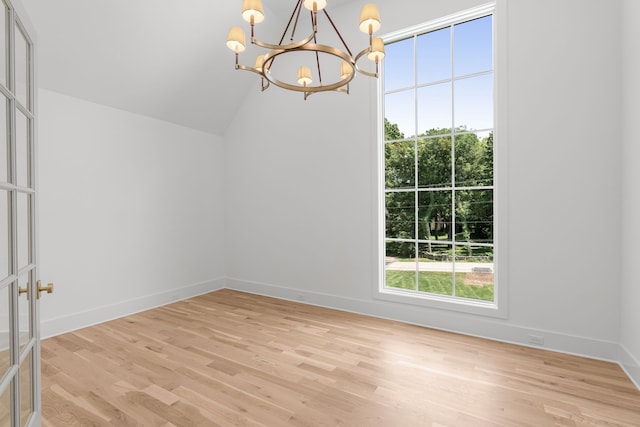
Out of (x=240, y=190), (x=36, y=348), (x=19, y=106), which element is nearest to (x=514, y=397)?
(x=36, y=348)

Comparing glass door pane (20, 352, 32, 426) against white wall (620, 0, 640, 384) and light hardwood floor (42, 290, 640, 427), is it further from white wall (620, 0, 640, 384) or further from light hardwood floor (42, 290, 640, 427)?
white wall (620, 0, 640, 384)

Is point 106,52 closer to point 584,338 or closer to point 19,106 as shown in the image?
point 19,106

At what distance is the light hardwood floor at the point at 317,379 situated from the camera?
6.21ft

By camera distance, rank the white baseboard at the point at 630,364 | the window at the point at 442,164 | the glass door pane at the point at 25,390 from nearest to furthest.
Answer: the glass door pane at the point at 25,390
the white baseboard at the point at 630,364
the window at the point at 442,164

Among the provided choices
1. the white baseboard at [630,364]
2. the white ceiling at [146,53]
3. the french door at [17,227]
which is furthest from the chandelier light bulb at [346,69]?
the white baseboard at [630,364]

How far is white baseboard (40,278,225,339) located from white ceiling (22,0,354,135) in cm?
233

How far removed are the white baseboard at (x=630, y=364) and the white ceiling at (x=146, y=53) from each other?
4.36 m

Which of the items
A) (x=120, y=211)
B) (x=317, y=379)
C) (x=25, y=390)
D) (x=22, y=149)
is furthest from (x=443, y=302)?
(x=120, y=211)

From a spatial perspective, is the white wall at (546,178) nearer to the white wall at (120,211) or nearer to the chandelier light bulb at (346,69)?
the chandelier light bulb at (346,69)

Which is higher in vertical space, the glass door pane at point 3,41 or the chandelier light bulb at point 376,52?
the chandelier light bulb at point 376,52

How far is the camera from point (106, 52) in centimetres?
323

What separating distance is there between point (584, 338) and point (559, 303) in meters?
0.31

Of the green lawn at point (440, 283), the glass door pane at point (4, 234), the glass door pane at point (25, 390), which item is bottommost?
the green lawn at point (440, 283)

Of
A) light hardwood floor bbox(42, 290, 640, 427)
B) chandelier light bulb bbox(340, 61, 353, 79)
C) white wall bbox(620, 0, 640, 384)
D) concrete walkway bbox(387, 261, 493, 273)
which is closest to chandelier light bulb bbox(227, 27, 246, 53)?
chandelier light bulb bbox(340, 61, 353, 79)
